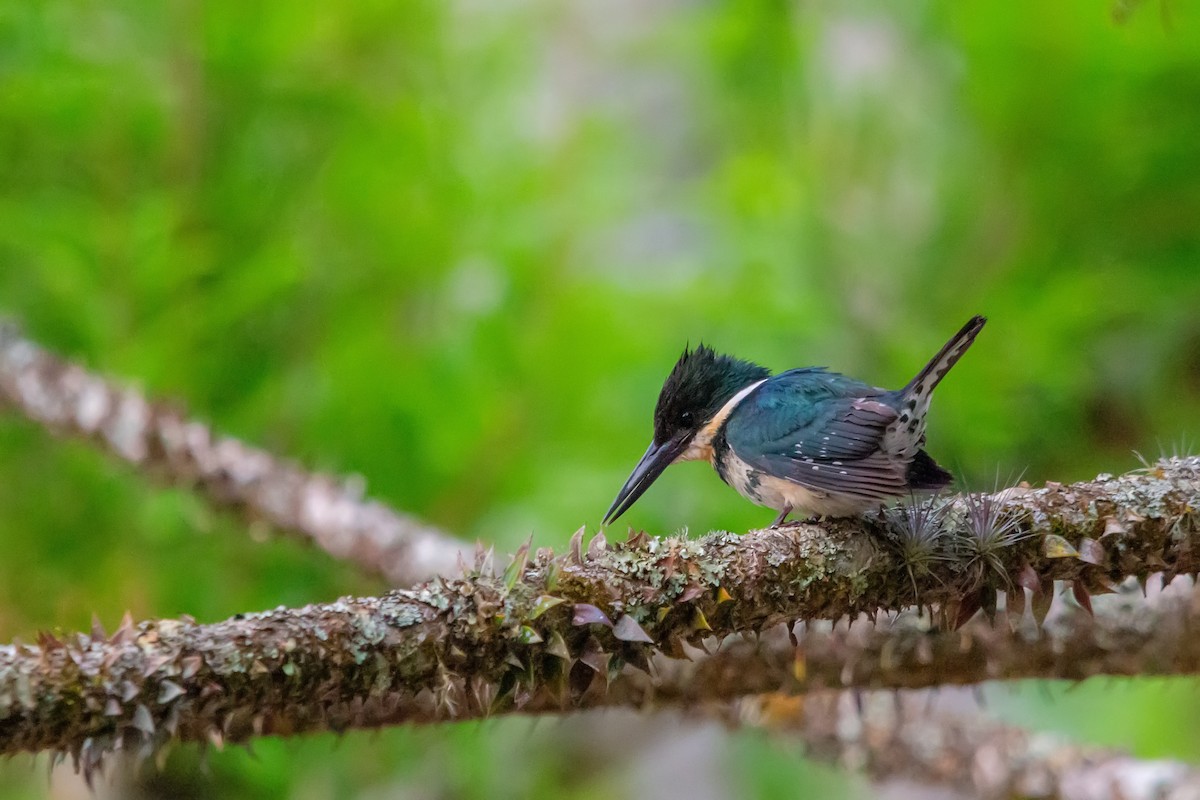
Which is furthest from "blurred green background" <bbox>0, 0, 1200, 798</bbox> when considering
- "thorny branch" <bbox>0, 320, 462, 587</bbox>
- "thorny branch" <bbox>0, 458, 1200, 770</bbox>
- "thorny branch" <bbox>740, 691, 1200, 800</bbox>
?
"thorny branch" <bbox>0, 458, 1200, 770</bbox>

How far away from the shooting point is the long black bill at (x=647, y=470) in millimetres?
1142

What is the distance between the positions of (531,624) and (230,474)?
0.97m

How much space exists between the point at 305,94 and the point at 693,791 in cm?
226

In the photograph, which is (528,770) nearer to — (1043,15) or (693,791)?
(693,791)

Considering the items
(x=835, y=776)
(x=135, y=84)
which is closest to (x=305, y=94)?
(x=135, y=84)

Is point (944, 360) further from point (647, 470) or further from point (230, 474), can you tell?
point (230, 474)

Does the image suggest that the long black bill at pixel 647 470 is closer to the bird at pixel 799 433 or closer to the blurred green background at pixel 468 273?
the bird at pixel 799 433

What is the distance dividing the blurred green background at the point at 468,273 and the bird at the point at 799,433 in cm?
59

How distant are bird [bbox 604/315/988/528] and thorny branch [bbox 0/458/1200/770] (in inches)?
4.4

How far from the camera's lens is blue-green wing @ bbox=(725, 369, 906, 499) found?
95 cm

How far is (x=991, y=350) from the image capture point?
188 centimetres

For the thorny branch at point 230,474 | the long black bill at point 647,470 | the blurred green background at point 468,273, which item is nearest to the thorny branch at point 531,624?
the long black bill at point 647,470

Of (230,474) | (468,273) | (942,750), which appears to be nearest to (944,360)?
(942,750)

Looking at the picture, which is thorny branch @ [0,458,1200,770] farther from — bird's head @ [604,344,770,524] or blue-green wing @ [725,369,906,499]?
bird's head @ [604,344,770,524]
